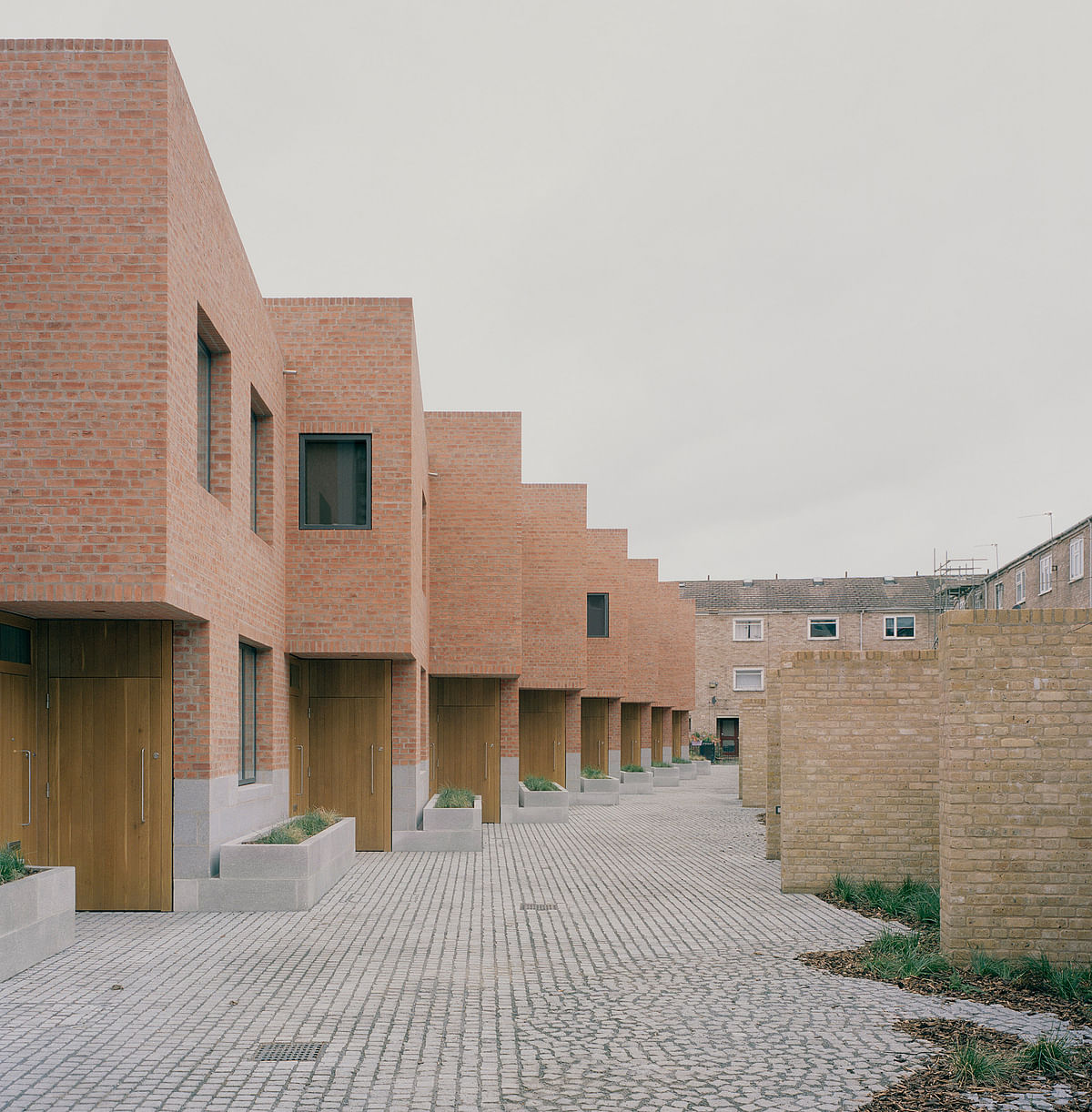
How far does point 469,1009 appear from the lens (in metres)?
7.70

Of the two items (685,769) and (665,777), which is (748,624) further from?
(665,777)

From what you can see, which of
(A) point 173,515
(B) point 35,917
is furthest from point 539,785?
(B) point 35,917

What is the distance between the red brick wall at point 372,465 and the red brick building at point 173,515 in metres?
0.03

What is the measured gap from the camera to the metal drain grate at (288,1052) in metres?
6.59

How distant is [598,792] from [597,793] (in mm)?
43

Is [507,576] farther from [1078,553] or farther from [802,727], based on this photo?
[1078,553]

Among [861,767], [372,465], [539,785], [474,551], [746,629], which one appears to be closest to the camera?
[861,767]

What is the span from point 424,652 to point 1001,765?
40.0ft

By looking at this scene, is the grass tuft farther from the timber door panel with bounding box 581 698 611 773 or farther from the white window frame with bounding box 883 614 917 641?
the white window frame with bounding box 883 614 917 641

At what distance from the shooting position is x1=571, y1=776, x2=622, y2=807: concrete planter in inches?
1135

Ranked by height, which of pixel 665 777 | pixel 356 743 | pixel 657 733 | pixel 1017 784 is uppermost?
pixel 1017 784

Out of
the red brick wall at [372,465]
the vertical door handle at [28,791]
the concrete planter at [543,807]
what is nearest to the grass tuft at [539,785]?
the concrete planter at [543,807]

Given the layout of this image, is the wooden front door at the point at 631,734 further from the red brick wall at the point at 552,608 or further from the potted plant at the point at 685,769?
the red brick wall at the point at 552,608

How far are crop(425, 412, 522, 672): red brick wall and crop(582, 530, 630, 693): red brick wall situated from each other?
408 inches
